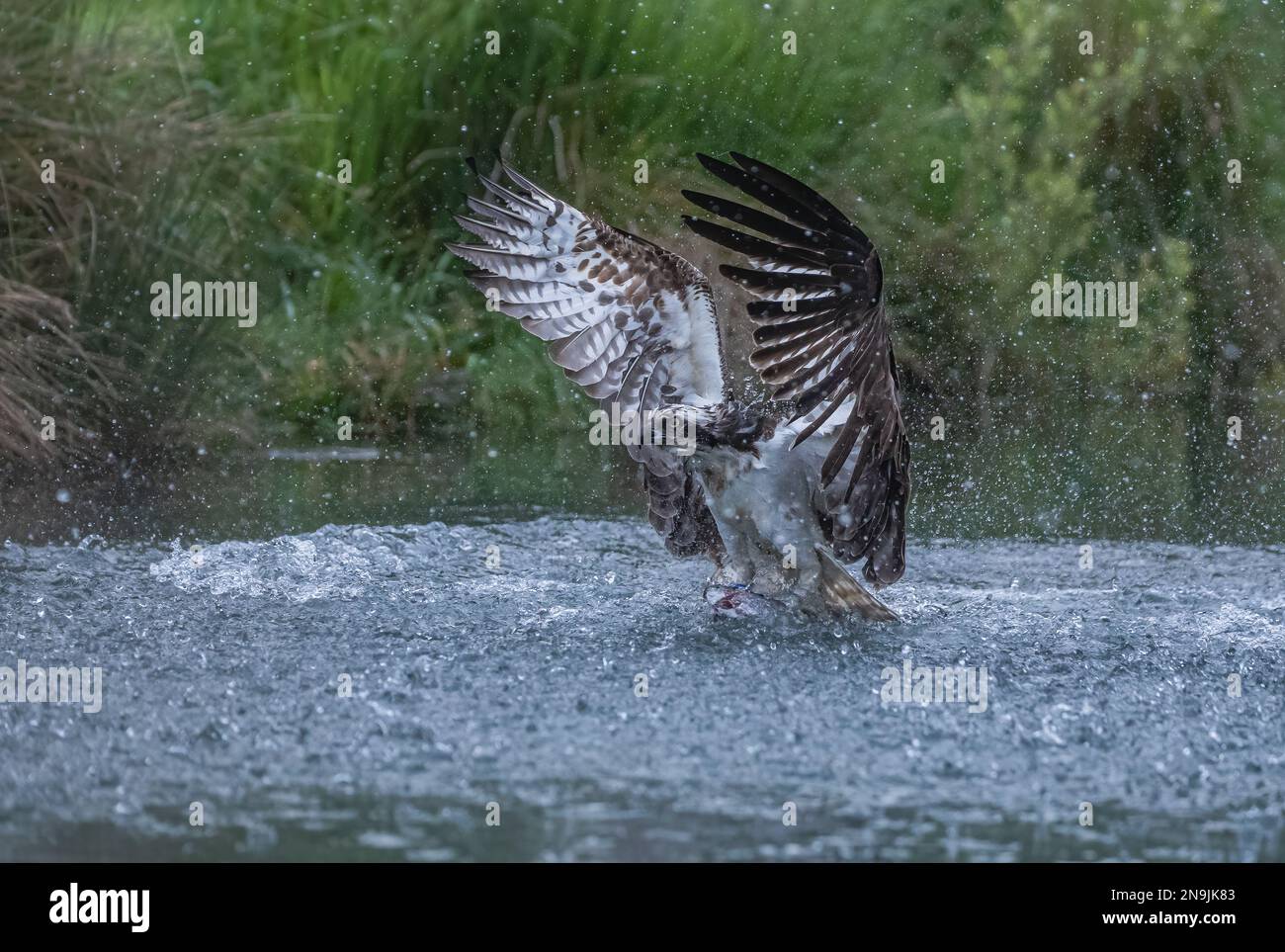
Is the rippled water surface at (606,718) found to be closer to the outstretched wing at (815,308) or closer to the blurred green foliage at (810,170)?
the outstretched wing at (815,308)

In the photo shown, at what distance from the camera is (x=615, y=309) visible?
5.26m

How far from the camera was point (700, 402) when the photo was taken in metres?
5.06

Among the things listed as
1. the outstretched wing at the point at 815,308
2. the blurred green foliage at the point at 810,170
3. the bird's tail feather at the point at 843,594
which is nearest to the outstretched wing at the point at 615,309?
the bird's tail feather at the point at 843,594

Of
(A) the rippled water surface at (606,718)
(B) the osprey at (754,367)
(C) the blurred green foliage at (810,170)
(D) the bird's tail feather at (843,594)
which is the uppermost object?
(C) the blurred green foliage at (810,170)

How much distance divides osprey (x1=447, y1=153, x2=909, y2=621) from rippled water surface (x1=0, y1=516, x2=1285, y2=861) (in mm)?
254

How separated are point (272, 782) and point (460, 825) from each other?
20.0 inches

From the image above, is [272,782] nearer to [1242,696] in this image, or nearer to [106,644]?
[106,644]

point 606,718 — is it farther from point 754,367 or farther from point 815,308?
point 815,308

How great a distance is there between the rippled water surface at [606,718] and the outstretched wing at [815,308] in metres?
0.69

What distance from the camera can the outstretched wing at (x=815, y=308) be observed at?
414cm

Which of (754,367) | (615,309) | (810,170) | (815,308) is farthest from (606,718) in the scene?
(810,170)

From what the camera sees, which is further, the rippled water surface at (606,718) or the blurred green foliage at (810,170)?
the blurred green foliage at (810,170)

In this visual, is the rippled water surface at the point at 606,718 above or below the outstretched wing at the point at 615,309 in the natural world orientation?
below

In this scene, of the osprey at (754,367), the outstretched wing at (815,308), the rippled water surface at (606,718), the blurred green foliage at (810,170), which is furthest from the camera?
the blurred green foliage at (810,170)
